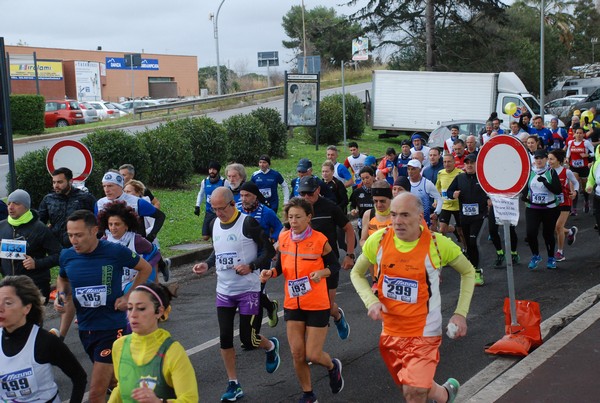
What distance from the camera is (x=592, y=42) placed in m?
73.8

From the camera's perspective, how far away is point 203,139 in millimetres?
21391

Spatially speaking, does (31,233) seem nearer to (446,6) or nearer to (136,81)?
(446,6)

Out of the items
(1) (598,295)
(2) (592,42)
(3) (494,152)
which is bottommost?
(1) (598,295)

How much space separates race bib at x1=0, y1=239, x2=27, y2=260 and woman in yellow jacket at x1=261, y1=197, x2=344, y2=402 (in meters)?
2.49

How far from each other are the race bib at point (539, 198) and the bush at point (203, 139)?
11.2m

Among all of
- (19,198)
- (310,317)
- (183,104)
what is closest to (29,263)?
(19,198)

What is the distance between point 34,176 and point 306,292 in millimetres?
9823

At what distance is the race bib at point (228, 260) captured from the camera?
7.11 meters

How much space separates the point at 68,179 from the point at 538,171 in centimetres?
693

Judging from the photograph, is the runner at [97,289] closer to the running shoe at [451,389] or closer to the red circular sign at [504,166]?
the running shoe at [451,389]

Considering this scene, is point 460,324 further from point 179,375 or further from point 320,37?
point 320,37

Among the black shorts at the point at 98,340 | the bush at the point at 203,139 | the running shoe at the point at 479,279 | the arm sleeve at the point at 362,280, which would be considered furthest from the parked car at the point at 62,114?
the arm sleeve at the point at 362,280

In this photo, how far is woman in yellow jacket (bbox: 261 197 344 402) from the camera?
21.6ft

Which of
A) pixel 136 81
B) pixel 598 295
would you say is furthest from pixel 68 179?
pixel 136 81
